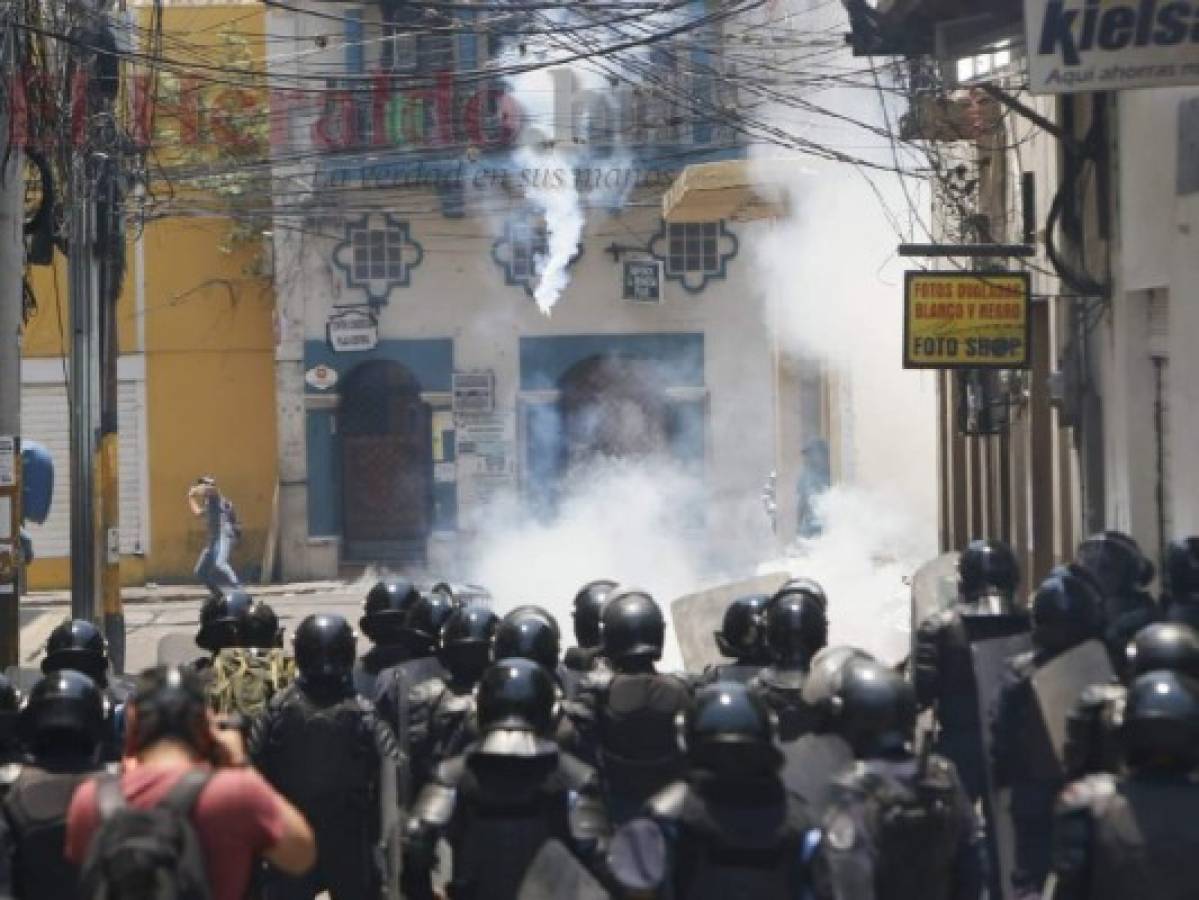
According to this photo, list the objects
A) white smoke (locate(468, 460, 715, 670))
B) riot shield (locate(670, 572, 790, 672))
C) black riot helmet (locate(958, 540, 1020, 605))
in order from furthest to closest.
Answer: white smoke (locate(468, 460, 715, 670)), riot shield (locate(670, 572, 790, 672)), black riot helmet (locate(958, 540, 1020, 605))

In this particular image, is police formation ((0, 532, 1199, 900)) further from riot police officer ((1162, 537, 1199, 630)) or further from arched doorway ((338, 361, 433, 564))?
arched doorway ((338, 361, 433, 564))

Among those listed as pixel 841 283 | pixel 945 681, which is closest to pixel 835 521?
pixel 841 283

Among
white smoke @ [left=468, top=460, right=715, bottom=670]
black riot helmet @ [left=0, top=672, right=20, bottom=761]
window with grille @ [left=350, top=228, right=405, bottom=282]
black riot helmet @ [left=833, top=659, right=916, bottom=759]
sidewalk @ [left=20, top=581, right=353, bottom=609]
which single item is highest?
window with grille @ [left=350, top=228, right=405, bottom=282]

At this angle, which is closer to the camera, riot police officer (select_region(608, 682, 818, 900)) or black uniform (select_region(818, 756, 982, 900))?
riot police officer (select_region(608, 682, 818, 900))

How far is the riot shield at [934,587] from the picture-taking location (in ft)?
39.2

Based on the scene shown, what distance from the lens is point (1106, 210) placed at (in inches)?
594

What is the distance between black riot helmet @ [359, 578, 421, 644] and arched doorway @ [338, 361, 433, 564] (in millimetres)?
21667

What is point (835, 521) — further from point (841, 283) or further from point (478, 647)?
point (478, 647)

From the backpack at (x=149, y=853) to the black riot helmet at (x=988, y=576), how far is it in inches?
203

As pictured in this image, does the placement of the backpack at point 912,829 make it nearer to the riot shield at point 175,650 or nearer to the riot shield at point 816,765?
the riot shield at point 816,765

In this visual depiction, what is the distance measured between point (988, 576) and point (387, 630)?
252 centimetres

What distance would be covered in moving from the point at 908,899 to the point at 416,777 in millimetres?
3121

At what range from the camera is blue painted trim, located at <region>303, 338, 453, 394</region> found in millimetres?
32156

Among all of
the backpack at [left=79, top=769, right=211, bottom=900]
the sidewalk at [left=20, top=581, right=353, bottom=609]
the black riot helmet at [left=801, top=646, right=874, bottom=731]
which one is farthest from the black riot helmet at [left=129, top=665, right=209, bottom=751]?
the sidewalk at [left=20, top=581, right=353, bottom=609]
